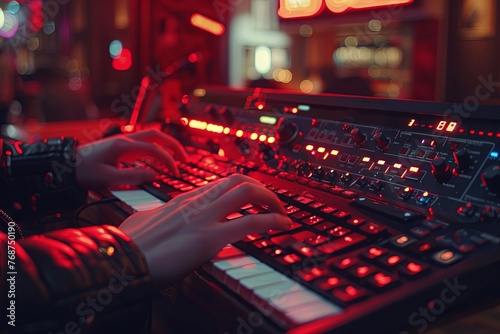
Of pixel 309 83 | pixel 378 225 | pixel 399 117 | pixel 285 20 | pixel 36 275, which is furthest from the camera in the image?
pixel 309 83

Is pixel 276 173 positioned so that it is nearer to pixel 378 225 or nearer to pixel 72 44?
pixel 378 225

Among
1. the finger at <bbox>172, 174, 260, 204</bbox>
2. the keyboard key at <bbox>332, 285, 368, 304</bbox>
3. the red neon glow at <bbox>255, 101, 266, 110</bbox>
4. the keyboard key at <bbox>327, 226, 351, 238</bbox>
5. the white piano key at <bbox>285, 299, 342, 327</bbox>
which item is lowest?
the white piano key at <bbox>285, 299, 342, 327</bbox>

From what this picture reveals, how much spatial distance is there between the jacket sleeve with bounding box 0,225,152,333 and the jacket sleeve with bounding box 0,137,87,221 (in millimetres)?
613

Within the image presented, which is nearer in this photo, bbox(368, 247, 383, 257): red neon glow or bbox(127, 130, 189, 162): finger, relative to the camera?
bbox(368, 247, 383, 257): red neon glow

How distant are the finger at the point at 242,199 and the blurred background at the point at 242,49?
46 centimetres

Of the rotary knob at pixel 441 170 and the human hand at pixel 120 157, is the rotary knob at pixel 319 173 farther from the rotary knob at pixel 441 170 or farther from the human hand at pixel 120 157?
the human hand at pixel 120 157

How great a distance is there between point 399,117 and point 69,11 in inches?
338

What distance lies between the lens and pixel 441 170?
2.43 feet

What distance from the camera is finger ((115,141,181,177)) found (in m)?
1.17

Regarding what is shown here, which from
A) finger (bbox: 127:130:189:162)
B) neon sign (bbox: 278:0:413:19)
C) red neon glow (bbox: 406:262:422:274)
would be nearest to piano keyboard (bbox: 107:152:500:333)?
red neon glow (bbox: 406:262:422:274)

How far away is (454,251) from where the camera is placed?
59cm

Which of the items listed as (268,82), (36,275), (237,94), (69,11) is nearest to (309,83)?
(268,82)

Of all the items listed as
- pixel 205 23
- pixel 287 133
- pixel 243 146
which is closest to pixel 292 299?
pixel 287 133

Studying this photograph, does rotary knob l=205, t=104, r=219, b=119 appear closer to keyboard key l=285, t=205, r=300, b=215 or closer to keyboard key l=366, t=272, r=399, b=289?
keyboard key l=285, t=205, r=300, b=215
